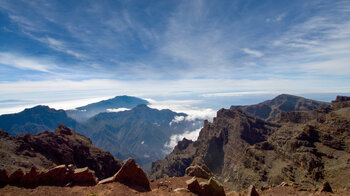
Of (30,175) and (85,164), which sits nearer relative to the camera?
(30,175)

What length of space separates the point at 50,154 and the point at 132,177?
5684 cm

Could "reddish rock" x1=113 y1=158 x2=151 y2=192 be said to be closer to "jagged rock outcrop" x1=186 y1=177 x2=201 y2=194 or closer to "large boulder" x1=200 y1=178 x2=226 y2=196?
"jagged rock outcrop" x1=186 y1=177 x2=201 y2=194

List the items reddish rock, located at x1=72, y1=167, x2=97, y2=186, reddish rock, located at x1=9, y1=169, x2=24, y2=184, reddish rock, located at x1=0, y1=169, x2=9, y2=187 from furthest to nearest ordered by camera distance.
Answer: reddish rock, located at x1=72, y1=167, x2=97, y2=186 < reddish rock, located at x1=9, y1=169, x2=24, y2=184 < reddish rock, located at x1=0, y1=169, x2=9, y2=187

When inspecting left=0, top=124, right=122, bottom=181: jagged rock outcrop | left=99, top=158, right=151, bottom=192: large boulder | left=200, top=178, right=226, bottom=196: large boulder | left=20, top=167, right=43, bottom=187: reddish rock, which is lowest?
left=0, top=124, right=122, bottom=181: jagged rock outcrop

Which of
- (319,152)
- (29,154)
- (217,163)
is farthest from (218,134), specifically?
(29,154)

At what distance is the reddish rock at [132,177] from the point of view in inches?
894

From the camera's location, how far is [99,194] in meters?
19.1

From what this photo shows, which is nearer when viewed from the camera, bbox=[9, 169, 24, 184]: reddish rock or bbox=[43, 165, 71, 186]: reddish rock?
bbox=[9, 169, 24, 184]: reddish rock

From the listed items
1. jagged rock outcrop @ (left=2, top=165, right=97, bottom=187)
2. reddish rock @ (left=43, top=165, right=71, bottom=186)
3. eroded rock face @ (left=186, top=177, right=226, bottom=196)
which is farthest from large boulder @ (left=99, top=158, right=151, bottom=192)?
eroded rock face @ (left=186, top=177, right=226, bottom=196)

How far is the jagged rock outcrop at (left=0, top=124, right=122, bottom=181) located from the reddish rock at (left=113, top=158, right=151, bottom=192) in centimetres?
2798

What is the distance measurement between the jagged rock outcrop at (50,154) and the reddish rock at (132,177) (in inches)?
1101

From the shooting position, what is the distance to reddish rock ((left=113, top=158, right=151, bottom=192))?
74.5ft

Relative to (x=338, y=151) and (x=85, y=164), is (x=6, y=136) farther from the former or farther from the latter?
(x=338, y=151)

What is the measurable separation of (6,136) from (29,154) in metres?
12.5
